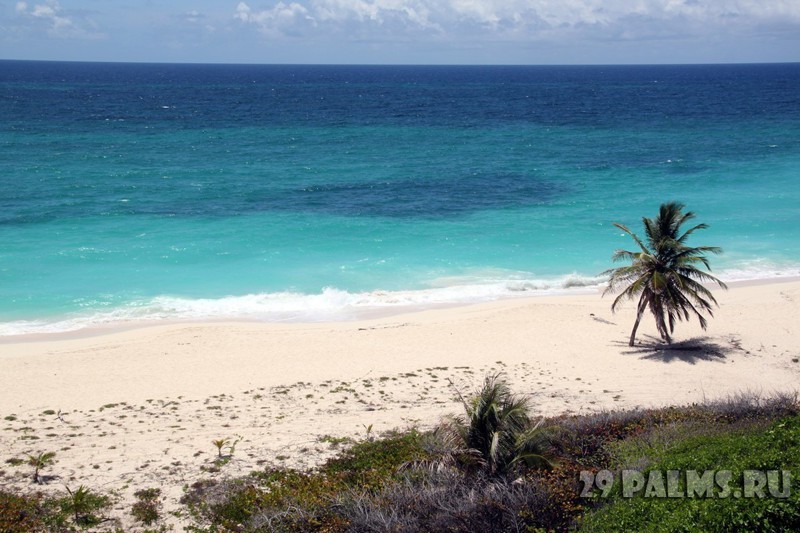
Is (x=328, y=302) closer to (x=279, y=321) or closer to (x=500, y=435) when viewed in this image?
(x=279, y=321)

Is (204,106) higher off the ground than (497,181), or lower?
higher

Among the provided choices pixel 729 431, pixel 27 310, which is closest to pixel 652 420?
pixel 729 431

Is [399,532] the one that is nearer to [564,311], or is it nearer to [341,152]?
[564,311]

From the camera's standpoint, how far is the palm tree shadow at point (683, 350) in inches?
932

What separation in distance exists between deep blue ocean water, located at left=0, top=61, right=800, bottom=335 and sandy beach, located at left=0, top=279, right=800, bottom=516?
3.71 metres

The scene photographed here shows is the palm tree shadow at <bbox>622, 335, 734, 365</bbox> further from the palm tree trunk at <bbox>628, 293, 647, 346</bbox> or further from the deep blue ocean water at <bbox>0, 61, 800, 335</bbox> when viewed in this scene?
the deep blue ocean water at <bbox>0, 61, 800, 335</bbox>

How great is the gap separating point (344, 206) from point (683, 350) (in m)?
25.9

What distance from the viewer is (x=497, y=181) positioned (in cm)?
5306

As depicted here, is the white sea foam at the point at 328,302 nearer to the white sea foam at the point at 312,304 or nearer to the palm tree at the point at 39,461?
the white sea foam at the point at 312,304

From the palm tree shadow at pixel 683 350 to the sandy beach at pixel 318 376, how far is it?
0.08 meters

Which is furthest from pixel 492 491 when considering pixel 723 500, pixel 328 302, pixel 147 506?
pixel 328 302

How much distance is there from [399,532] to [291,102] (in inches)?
4181

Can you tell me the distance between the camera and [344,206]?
4556 cm

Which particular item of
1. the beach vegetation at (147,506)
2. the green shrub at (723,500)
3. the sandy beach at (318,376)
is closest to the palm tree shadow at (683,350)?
the sandy beach at (318,376)
